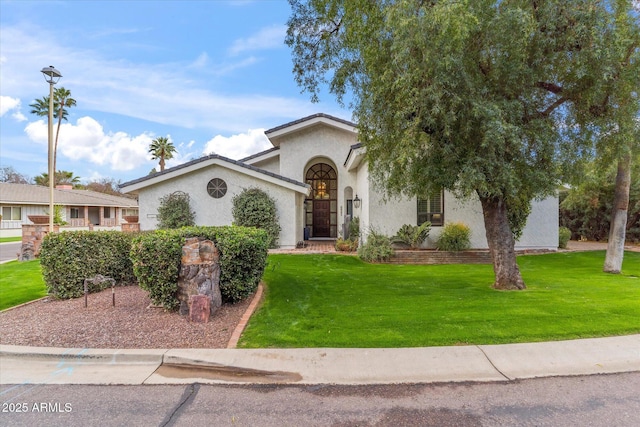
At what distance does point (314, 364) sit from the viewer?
400 cm

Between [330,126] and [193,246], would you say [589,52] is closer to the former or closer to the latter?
[193,246]

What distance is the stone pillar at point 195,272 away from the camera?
5.35 m

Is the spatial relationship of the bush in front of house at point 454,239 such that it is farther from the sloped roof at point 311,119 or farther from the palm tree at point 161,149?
the palm tree at point 161,149

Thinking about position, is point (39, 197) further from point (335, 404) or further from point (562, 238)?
point (562, 238)

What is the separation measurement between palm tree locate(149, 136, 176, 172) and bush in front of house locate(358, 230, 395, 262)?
34.9 m

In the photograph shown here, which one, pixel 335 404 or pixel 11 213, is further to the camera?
pixel 11 213

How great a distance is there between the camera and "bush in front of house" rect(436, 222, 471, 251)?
40.7 ft

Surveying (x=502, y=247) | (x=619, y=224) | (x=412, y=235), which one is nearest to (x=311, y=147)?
(x=412, y=235)

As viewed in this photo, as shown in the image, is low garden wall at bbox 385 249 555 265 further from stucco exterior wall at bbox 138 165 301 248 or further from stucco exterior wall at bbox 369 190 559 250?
stucco exterior wall at bbox 138 165 301 248

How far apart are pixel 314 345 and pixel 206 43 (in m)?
13.1

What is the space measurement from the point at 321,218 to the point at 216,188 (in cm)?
636

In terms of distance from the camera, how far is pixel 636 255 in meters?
13.8

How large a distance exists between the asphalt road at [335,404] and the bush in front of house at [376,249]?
809 centimetres

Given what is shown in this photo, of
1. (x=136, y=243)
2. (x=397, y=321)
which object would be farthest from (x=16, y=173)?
(x=397, y=321)
